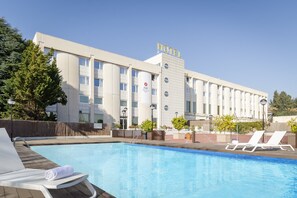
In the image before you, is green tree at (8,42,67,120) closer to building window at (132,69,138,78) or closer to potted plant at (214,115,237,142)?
building window at (132,69,138,78)

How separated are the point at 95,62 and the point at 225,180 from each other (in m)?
28.9

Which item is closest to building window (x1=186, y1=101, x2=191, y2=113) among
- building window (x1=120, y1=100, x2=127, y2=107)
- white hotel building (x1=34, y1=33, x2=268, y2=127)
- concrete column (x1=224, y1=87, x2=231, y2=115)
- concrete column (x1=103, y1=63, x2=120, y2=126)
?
white hotel building (x1=34, y1=33, x2=268, y2=127)

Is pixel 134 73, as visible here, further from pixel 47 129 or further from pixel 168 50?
pixel 47 129

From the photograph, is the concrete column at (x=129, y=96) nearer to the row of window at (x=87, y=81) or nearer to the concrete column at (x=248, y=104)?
the row of window at (x=87, y=81)

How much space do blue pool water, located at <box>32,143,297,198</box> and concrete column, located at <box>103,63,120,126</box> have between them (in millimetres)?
22653

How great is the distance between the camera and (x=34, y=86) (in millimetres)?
23312

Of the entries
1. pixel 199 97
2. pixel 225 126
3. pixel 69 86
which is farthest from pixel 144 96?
pixel 225 126

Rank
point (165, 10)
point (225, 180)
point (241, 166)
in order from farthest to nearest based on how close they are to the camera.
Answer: point (165, 10)
point (241, 166)
point (225, 180)

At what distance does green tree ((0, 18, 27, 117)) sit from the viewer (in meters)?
25.0

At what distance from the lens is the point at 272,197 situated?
5.92 m

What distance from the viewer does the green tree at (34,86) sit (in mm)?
22984

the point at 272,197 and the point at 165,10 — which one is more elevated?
the point at 165,10

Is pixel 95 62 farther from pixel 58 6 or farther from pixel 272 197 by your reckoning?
pixel 272 197

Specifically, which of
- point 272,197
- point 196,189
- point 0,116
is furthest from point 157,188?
point 0,116
